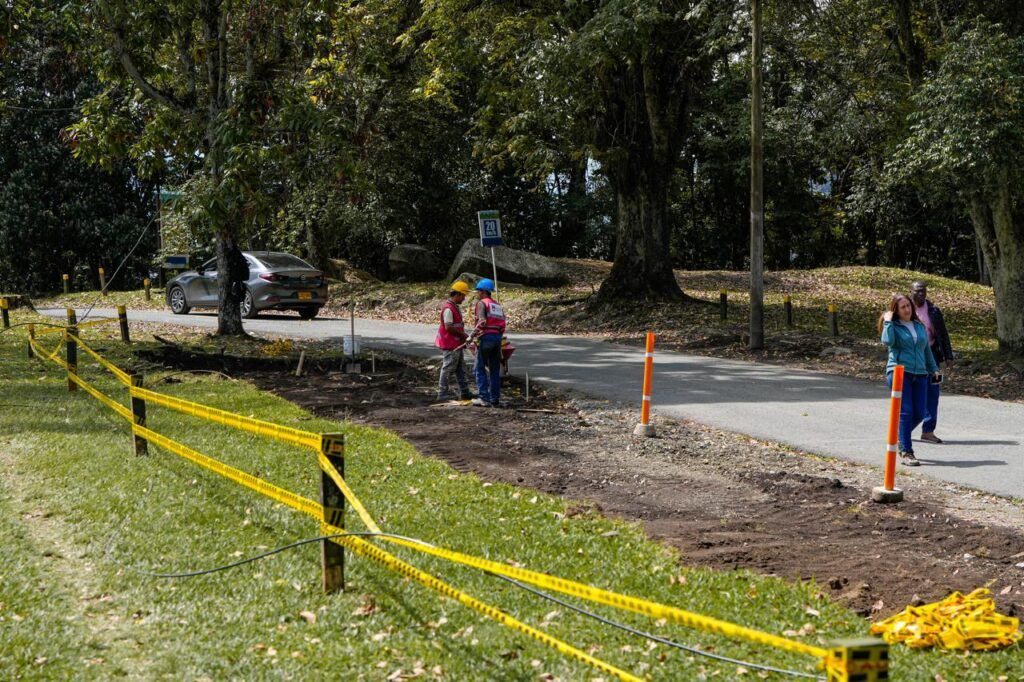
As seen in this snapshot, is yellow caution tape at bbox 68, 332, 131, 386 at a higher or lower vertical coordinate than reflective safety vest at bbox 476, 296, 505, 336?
lower

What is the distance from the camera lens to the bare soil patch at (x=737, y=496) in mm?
6418

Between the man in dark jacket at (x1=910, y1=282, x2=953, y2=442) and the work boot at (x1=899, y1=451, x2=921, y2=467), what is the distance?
1.00 m

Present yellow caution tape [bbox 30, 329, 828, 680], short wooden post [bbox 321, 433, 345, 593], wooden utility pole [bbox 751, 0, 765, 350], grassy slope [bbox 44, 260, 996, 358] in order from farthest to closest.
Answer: grassy slope [bbox 44, 260, 996, 358] → wooden utility pole [bbox 751, 0, 765, 350] → short wooden post [bbox 321, 433, 345, 593] → yellow caution tape [bbox 30, 329, 828, 680]

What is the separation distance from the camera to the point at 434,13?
2306 cm

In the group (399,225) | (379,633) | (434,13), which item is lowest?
(379,633)

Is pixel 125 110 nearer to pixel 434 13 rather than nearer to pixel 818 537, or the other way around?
pixel 434 13

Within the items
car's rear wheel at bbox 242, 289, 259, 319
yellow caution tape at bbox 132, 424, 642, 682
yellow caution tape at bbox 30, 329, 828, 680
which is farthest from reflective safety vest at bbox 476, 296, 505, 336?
car's rear wheel at bbox 242, 289, 259, 319

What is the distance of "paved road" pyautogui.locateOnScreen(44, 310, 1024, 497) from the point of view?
33.1 feet

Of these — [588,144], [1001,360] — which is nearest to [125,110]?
[588,144]

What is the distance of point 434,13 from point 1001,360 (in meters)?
13.8

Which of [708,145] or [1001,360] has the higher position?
[708,145]

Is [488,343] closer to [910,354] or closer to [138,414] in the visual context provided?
[138,414]

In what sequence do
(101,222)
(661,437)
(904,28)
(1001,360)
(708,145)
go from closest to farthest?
1. (661,437)
2. (1001,360)
3. (904,28)
4. (708,145)
5. (101,222)

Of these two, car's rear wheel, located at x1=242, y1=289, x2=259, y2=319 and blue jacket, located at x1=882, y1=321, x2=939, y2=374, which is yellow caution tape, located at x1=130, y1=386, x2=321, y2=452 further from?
car's rear wheel, located at x1=242, y1=289, x2=259, y2=319
